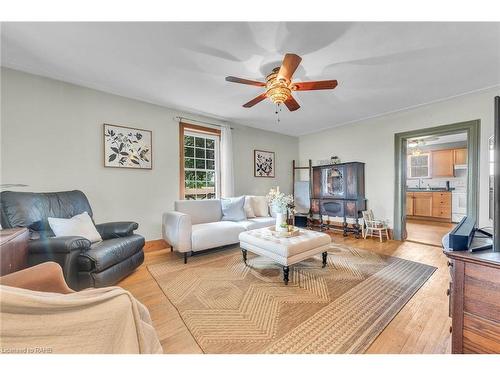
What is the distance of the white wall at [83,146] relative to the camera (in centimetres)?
243

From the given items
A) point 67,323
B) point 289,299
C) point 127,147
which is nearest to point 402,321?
point 289,299

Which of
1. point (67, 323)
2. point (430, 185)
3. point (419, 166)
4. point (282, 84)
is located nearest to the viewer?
point (67, 323)

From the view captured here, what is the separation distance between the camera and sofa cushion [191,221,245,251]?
287 cm

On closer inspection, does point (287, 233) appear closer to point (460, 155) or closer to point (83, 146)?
point (83, 146)

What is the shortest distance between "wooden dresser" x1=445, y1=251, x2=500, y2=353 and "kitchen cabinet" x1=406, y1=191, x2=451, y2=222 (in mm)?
5941

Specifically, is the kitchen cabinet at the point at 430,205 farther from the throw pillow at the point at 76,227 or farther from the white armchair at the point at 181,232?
the throw pillow at the point at 76,227

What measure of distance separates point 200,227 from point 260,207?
1411mm

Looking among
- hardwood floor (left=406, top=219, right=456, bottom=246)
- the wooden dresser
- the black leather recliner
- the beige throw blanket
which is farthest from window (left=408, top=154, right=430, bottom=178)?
the beige throw blanket

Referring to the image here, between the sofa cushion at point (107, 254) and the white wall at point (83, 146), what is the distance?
101 cm

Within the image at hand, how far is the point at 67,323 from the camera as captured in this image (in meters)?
0.78

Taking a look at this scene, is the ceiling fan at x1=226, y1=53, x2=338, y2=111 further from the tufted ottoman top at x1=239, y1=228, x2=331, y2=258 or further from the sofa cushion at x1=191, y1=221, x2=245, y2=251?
the sofa cushion at x1=191, y1=221, x2=245, y2=251

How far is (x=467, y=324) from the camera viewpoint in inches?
41.4

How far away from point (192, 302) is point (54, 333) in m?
1.25

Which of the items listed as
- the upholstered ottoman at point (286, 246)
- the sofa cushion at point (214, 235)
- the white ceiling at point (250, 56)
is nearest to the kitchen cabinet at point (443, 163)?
the white ceiling at point (250, 56)
